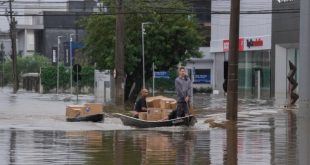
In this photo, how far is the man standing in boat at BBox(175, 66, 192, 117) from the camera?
81.6 ft

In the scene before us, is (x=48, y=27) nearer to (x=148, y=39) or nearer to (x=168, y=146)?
(x=148, y=39)

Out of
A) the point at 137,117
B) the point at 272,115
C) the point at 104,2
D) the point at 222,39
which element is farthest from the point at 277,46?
the point at 137,117

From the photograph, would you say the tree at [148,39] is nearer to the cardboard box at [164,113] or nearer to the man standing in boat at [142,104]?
the man standing in boat at [142,104]

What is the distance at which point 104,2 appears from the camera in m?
50.7

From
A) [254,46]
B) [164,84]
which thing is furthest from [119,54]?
[164,84]

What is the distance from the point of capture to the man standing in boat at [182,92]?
24875mm

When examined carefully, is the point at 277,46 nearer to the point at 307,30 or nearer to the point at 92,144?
the point at 307,30

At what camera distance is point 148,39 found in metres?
49.8

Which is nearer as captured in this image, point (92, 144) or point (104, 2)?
point (92, 144)

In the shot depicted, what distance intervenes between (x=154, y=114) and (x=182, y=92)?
2.84m

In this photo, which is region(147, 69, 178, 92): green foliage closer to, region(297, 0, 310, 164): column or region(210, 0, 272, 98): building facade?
region(210, 0, 272, 98): building facade

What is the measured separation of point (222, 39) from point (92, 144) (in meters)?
62.4

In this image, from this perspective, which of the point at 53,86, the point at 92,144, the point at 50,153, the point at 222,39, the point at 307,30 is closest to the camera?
the point at 50,153

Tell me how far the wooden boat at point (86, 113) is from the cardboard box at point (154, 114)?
4155 millimetres
